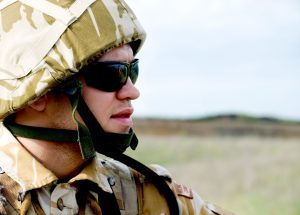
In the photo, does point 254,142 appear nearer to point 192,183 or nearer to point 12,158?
point 192,183

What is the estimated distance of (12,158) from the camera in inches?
181

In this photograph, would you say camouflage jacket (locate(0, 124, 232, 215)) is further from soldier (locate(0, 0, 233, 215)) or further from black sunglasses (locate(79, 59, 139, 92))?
black sunglasses (locate(79, 59, 139, 92))

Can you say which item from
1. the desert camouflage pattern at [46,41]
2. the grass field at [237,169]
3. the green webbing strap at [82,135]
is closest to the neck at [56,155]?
the green webbing strap at [82,135]

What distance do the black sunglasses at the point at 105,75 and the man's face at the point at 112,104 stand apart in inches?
0.9

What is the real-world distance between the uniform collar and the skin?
66 millimetres

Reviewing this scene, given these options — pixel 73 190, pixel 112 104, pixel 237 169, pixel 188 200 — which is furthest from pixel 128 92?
pixel 237 169

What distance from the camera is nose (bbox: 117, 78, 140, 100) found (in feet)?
15.4

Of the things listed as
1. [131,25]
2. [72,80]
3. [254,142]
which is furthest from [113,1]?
[254,142]

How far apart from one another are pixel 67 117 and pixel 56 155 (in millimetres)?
224

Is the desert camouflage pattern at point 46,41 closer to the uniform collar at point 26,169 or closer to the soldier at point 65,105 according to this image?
the soldier at point 65,105

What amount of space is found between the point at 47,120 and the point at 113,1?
80cm

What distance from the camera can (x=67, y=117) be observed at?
184 inches

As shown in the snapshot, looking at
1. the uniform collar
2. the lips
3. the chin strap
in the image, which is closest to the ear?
the chin strap

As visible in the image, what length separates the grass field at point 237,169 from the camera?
1599cm
